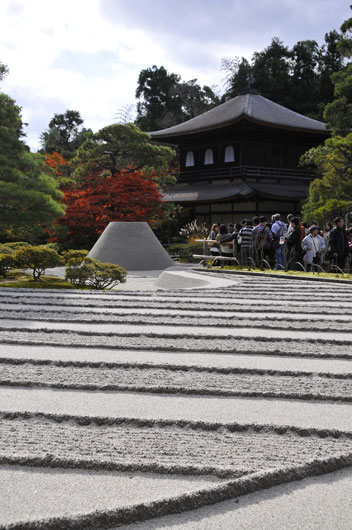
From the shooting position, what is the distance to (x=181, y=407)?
277cm

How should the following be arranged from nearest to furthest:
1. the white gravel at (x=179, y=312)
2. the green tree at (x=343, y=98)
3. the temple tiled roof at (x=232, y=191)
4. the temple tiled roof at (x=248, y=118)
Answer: the white gravel at (x=179, y=312) < the green tree at (x=343, y=98) < the temple tiled roof at (x=232, y=191) < the temple tiled roof at (x=248, y=118)

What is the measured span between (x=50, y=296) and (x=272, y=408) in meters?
5.07

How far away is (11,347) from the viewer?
417cm

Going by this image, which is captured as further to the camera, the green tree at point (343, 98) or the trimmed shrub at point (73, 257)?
the green tree at point (343, 98)

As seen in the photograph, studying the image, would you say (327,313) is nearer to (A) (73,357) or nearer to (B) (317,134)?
(A) (73,357)

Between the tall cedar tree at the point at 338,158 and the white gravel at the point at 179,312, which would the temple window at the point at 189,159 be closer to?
the tall cedar tree at the point at 338,158

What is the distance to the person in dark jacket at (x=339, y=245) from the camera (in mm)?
10869

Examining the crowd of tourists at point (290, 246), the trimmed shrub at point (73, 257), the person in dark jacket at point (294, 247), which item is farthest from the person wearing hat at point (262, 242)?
the trimmed shrub at point (73, 257)

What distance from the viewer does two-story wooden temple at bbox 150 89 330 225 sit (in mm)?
24734

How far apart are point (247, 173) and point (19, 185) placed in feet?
47.9

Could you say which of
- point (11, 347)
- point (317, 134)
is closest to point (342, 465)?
point (11, 347)

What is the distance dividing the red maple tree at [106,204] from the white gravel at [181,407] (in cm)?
1643

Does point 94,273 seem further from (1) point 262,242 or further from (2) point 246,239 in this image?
(2) point 246,239

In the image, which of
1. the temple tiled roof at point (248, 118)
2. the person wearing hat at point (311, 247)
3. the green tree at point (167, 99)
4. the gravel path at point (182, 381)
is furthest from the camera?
the green tree at point (167, 99)
